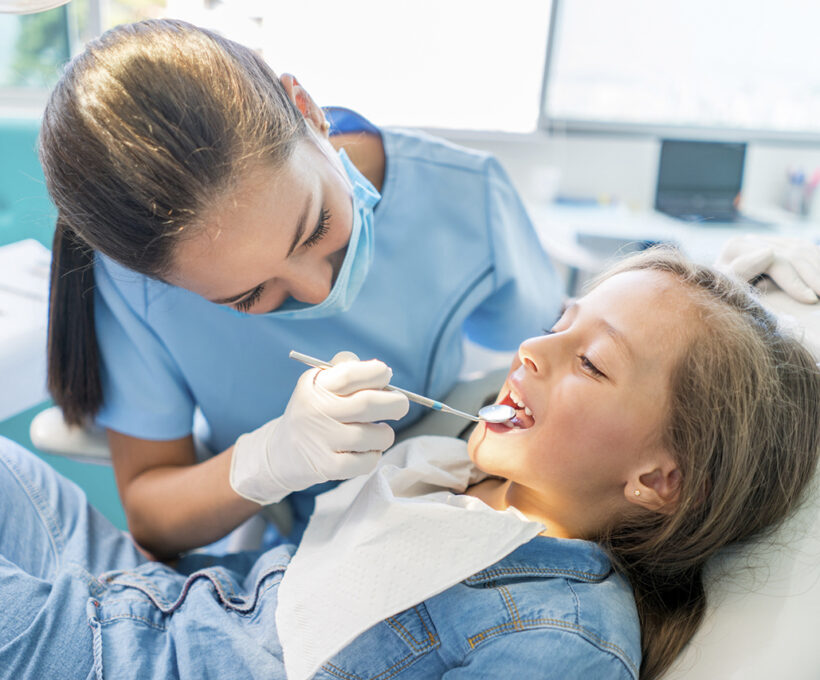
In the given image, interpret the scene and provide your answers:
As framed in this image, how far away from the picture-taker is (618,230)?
273 cm

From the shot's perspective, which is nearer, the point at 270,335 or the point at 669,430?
the point at 669,430

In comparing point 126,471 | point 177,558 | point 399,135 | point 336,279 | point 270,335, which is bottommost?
point 177,558

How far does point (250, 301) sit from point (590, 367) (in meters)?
0.52

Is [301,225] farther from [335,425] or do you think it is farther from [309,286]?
[335,425]

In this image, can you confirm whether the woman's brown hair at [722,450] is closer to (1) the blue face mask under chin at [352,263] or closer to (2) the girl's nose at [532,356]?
(2) the girl's nose at [532,356]

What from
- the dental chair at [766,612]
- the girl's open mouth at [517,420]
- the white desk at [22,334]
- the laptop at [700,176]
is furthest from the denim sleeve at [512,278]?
the laptop at [700,176]

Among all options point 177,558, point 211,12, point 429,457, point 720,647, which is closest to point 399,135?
point 429,457

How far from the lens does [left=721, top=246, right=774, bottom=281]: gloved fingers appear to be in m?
1.28

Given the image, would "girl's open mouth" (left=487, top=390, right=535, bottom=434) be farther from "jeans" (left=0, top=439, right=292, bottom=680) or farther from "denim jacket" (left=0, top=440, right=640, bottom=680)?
"jeans" (left=0, top=439, right=292, bottom=680)

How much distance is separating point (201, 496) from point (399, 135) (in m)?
0.80

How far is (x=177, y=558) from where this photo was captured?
140 cm

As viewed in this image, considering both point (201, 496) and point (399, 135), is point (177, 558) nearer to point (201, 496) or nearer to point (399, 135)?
point (201, 496)

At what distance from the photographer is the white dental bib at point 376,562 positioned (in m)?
0.94

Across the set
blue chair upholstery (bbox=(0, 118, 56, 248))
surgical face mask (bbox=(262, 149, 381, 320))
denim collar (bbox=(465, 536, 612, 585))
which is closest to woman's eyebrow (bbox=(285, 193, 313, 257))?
surgical face mask (bbox=(262, 149, 381, 320))
